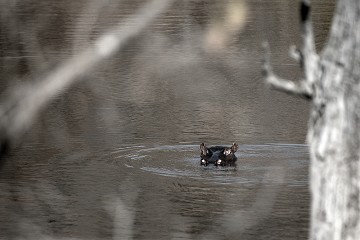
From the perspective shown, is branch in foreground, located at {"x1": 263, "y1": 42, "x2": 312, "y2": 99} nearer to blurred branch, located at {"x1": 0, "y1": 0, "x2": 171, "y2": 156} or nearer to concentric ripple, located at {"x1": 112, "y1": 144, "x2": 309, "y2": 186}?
blurred branch, located at {"x1": 0, "y1": 0, "x2": 171, "y2": 156}

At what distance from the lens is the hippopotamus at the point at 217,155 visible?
37.2 ft

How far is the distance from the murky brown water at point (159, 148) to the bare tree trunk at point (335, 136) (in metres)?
0.75

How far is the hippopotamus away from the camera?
11.4 m

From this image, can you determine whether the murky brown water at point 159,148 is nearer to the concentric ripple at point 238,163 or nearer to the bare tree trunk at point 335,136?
the concentric ripple at point 238,163

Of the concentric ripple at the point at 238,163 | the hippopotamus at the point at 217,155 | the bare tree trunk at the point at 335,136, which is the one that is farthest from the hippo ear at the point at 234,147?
the bare tree trunk at the point at 335,136

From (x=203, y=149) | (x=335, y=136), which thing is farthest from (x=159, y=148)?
(x=335, y=136)

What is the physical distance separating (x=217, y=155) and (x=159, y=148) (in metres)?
1.32

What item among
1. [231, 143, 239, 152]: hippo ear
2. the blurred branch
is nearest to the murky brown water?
[231, 143, 239, 152]: hippo ear

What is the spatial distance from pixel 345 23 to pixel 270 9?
1682 cm

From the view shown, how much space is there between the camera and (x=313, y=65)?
3.80 metres

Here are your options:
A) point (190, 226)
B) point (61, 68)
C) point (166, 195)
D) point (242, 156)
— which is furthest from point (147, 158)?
point (61, 68)

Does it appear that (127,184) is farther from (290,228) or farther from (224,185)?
(290,228)

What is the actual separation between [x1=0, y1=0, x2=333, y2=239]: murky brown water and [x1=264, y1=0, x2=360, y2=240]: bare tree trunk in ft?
2.45

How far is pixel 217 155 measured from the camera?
11336mm
